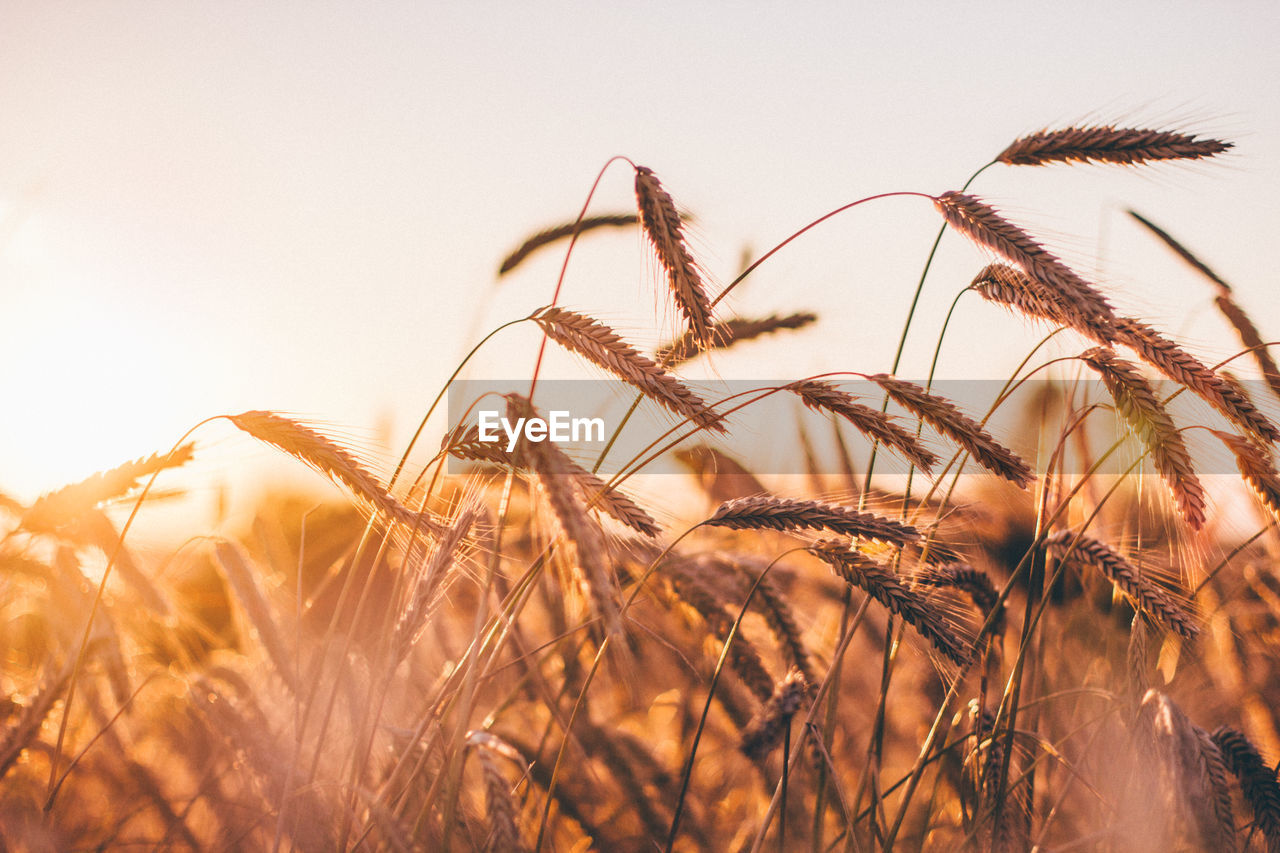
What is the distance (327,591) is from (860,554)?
1976 mm

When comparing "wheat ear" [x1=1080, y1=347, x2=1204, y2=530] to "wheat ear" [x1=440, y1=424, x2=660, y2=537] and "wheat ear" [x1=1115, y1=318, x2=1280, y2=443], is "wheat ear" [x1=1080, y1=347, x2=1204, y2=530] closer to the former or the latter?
"wheat ear" [x1=1115, y1=318, x2=1280, y2=443]

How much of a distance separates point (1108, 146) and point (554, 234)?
5.67ft

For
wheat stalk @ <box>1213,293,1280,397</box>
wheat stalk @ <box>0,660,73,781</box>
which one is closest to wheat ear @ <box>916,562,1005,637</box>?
wheat stalk @ <box>1213,293,1280,397</box>

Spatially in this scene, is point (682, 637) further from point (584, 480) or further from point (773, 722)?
point (584, 480)

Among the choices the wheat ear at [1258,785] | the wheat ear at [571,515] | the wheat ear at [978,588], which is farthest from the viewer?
the wheat ear at [978,588]

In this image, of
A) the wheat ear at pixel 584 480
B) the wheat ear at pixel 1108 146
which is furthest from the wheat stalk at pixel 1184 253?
the wheat ear at pixel 584 480

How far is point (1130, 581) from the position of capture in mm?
1806

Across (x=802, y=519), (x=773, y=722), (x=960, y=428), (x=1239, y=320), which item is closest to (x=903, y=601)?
(x=802, y=519)

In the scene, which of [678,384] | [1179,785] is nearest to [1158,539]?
[1179,785]

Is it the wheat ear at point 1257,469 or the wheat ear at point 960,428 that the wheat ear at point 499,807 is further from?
the wheat ear at point 1257,469

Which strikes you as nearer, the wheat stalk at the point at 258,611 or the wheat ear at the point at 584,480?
the wheat ear at the point at 584,480

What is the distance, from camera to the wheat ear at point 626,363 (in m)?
1.42

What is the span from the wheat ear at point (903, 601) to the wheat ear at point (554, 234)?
4.56 ft

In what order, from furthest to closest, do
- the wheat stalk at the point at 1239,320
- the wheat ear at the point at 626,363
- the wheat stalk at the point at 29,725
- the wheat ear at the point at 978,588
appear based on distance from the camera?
the wheat stalk at the point at 1239,320, the wheat ear at the point at 978,588, the wheat stalk at the point at 29,725, the wheat ear at the point at 626,363
